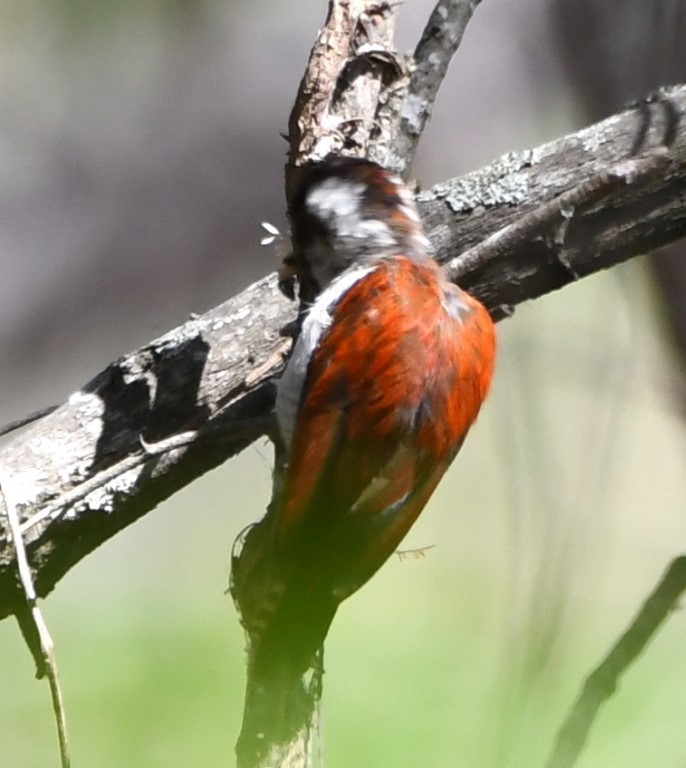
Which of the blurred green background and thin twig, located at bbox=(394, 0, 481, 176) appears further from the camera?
the blurred green background

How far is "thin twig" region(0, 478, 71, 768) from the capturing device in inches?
35.7

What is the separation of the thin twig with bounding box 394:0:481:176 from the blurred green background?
20.9 inches

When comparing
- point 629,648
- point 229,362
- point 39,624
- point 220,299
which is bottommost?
point 629,648

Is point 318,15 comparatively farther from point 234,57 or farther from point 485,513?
point 485,513

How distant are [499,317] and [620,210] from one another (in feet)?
0.58

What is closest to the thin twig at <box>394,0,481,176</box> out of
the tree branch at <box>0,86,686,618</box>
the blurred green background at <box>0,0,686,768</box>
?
the tree branch at <box>0,86,686,618</box>

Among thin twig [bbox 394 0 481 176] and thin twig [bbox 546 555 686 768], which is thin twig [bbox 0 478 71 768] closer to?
thin twig [bbox 546 555 686 768]

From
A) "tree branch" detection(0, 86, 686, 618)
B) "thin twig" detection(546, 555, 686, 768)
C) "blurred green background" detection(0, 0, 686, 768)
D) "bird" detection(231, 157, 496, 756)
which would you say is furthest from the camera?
"blurred green background" detection(0, 0, 686, 768)

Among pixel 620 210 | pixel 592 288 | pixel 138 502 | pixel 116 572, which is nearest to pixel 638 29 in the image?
pixel 592 288

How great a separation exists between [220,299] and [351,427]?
96 cm

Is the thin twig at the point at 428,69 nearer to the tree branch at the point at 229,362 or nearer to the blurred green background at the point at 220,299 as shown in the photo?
the tree branch at the point at 229,362

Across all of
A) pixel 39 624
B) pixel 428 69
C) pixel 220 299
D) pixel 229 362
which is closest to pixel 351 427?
pixel 229 362

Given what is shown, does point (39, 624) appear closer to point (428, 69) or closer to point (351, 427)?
point (351, 427)

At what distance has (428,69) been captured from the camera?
121 centimetres
